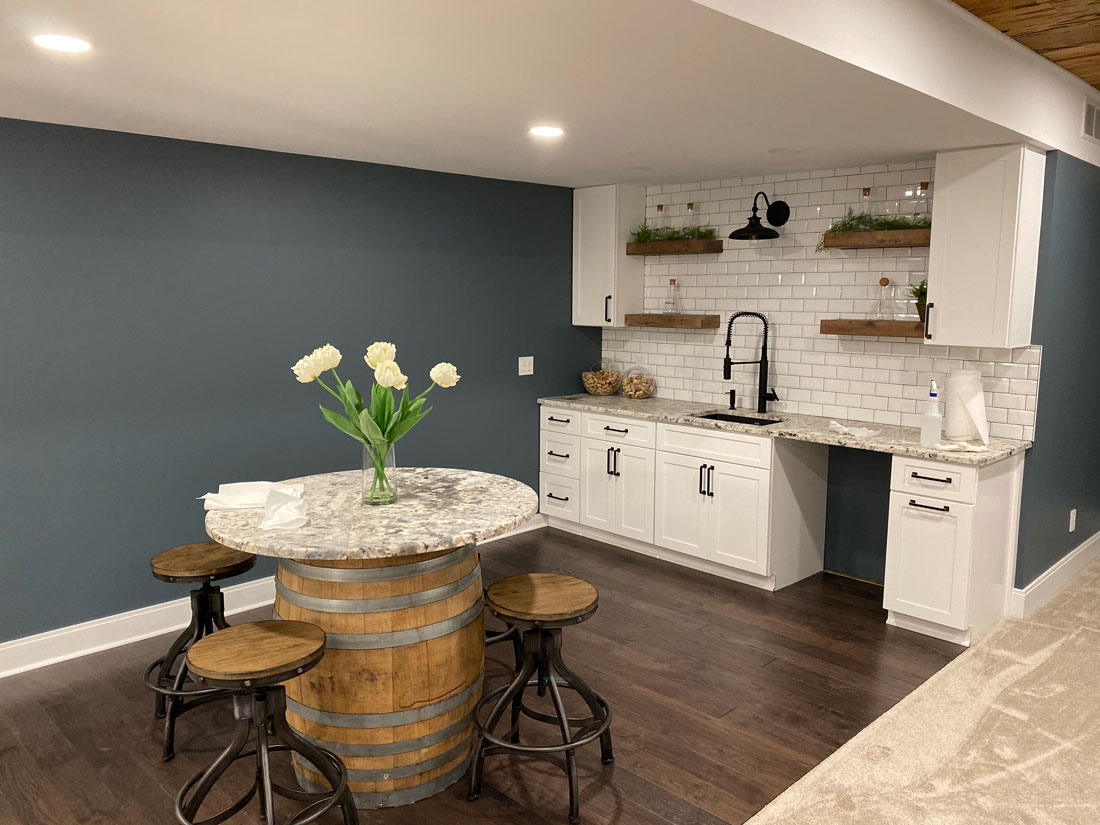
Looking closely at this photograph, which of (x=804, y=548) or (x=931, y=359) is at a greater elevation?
(x=931, y=359)

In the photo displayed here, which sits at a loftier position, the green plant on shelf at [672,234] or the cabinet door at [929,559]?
the green plant on shelf at [672,234]

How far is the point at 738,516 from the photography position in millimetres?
4445

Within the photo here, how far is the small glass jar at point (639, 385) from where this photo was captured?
5453mm

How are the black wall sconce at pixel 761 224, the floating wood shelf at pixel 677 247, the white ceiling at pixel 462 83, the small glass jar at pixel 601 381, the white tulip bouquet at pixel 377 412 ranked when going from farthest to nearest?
the small glass jar at pixel 601 381, the floating wood shelf at pixel 677 247, the black wall sconce at pixel 761 224, the white tulip bouquet at pixel 377 412, the white ceiling at pixel 462 83

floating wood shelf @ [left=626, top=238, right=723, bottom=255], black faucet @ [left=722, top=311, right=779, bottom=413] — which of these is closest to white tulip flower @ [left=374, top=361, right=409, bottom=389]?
black faucet @ [left=722, top=311, right=779, bottom=413]

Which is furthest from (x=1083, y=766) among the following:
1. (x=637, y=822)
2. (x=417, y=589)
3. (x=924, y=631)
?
(x=417, y=589)

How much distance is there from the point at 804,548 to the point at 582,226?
2504 mm

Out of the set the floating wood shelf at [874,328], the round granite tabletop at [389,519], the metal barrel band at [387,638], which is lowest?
the metal barrel band at [387,638]

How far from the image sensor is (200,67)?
260 cm

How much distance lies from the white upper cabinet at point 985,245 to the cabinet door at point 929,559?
32.9 inches

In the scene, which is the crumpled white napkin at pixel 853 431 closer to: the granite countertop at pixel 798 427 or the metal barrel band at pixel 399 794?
the granite countertop at pixel 798 427

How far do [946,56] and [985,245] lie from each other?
3.81 ft

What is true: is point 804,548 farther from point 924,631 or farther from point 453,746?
point 453,746

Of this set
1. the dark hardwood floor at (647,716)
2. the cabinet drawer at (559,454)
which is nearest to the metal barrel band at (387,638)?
the dark hardwood floor at (647,716)
